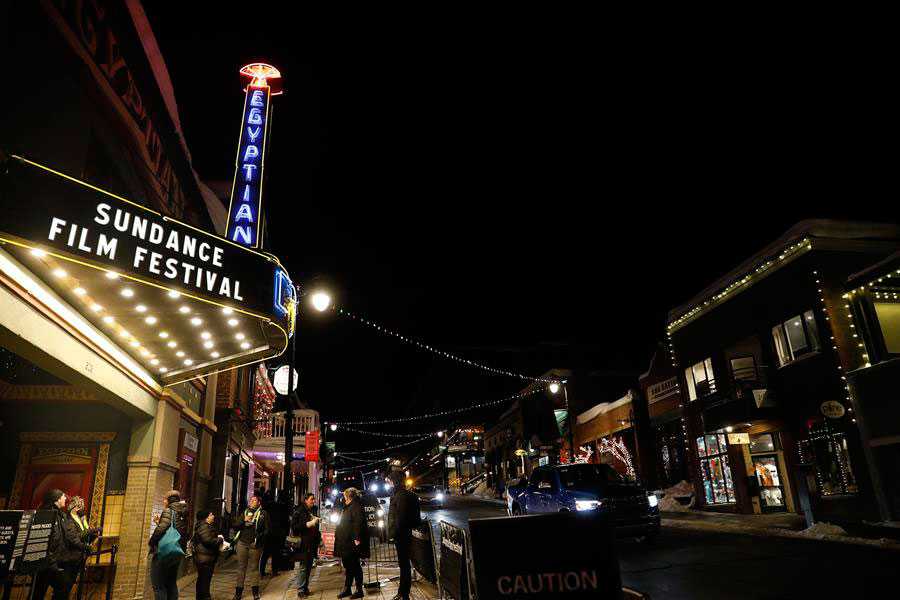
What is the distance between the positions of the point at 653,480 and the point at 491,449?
3608 cm

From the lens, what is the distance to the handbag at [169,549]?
308 inches

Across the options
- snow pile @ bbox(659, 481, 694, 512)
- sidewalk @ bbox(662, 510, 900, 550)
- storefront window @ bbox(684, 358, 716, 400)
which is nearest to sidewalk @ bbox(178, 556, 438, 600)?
sidewalk @ bbox(662, 510, 900, 550)

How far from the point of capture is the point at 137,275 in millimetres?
6379

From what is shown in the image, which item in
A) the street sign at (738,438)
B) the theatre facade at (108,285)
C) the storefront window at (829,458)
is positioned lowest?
the storefront window at (829,458)

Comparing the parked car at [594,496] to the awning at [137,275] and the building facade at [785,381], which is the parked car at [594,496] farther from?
the awning at [137,275]

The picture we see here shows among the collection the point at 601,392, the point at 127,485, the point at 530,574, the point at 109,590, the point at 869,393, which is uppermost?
the point at 601,392

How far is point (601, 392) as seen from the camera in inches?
1641

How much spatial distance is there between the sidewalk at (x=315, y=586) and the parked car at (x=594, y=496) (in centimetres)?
380

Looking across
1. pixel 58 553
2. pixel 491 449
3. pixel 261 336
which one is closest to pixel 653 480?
pixel 261 336

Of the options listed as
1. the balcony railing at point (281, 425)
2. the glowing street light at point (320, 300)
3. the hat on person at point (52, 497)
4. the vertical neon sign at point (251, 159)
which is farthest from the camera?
the balcony railing at point (281, 425)

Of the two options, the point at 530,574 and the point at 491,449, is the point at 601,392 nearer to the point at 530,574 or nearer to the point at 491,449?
the point at 491,449

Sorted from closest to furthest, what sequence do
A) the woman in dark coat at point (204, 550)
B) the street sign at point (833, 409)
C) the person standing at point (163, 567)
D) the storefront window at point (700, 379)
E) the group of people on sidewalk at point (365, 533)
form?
the person standing at point (163, 567)
the group of people on sidewalk at point (365, 533)
the woman in dark coat at point (204, 550)
the street sign at point (833, 409)
the storefront window at point (700, 379)

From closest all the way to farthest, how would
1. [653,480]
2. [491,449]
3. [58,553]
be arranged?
[58,553], [653,480], [491,449]

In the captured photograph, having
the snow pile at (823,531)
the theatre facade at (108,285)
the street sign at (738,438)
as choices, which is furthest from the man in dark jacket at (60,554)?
the street sign at (738,438)
